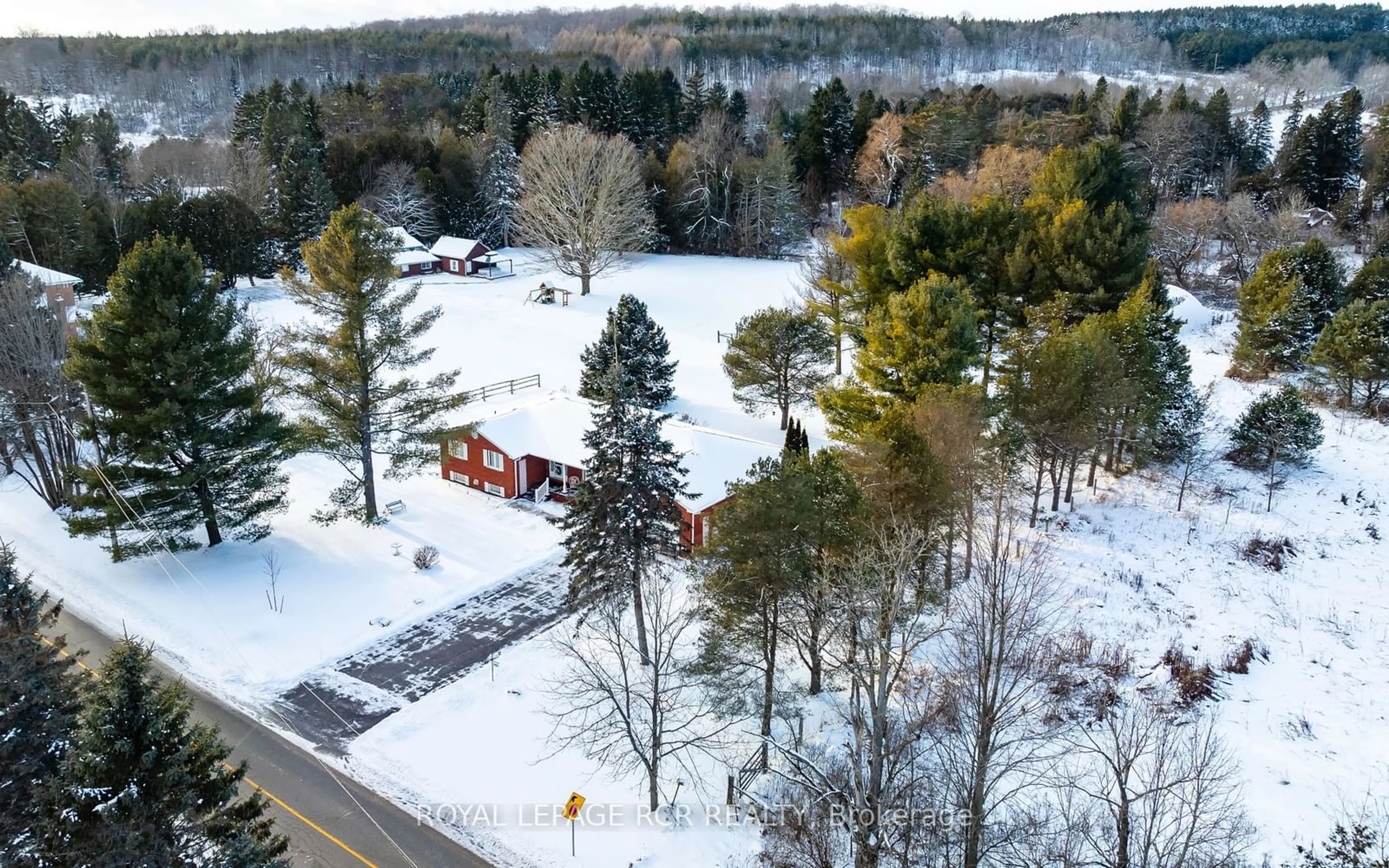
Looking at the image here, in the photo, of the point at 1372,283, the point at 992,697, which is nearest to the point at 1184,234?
the point at 1372,283

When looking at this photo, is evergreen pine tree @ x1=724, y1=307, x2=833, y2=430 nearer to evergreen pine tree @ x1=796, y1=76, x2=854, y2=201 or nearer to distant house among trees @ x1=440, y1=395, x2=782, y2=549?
distant house among trees @ x1=440, y1=395, x2=782, y2=549

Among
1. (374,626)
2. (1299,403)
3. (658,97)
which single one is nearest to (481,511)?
(374,626)

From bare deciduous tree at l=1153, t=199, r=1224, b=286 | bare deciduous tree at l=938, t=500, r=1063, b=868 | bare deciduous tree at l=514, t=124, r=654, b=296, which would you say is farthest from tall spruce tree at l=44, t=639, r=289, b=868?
bare deciduous tree at l=1153, t=199, r=1224, b=286

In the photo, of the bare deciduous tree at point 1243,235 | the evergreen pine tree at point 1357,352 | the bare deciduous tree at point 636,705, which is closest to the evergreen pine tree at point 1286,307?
the evergreen pine tree at point 1357,352

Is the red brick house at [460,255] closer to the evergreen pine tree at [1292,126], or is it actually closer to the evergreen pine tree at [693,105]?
the evergreen pine tree at [693,105]

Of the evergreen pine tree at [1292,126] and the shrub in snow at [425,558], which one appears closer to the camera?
the shrub in snow at [425,558]
